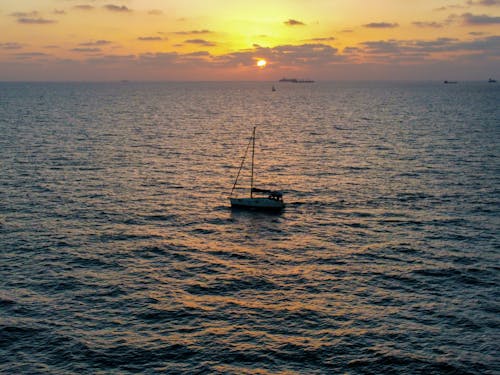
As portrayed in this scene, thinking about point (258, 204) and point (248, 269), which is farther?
point (258, 204)

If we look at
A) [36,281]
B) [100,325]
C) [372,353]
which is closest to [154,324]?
[100,325]

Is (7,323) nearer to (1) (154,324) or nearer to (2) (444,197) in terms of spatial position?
(1) (154,324)

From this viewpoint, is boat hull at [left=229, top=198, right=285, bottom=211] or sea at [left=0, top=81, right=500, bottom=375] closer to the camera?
sea at [left=0, top=81, right=500, bottom=375]

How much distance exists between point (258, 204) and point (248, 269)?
77.3 feet

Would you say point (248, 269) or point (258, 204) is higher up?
point (258, 204)

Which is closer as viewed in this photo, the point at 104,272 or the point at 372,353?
the point at 372,353

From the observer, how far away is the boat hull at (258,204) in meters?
79.1

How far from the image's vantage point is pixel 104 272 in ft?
184

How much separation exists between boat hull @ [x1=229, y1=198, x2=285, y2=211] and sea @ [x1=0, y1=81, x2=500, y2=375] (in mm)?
1598

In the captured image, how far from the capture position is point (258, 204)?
79.8 meters

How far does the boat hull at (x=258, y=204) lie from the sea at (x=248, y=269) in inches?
62.9

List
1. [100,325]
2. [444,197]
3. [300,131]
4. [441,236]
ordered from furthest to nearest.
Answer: [300,131], [444,197], [441,236], [100,325]

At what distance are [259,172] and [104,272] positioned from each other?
58.1m

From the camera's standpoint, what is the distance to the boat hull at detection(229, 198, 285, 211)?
79125mm
